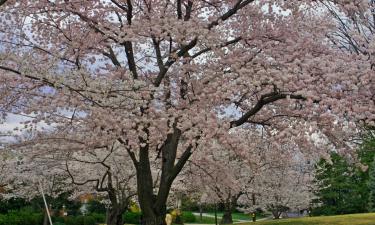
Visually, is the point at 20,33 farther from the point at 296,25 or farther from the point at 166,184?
the point at 296,25

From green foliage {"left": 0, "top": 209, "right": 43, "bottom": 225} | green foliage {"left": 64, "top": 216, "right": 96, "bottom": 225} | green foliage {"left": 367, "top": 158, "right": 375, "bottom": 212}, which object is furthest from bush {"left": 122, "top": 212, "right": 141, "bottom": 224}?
green foliage {"left": 367, "top": 158, "right": 375, "bottom": 212}

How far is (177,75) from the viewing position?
11.0 m

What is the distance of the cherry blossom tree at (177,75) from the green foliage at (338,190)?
85.2ft

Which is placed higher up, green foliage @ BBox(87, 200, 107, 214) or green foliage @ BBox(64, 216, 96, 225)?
green foliage @ BBox(87, 200, 107, 214)

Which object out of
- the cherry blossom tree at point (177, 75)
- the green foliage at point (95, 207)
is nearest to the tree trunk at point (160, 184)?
the cherry blossom tree at point (177, 75)

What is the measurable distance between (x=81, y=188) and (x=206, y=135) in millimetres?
16634

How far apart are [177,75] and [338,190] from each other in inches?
1176

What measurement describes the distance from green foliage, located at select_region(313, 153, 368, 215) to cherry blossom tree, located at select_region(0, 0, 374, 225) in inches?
1022

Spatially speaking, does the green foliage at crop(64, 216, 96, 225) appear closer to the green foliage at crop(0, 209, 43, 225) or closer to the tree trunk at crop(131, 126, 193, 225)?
the green foliage at crop(0, 209, 43, 225)

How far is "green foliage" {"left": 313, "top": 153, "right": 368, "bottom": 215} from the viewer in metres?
36.1

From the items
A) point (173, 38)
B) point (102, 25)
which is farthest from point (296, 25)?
point (102, 25)

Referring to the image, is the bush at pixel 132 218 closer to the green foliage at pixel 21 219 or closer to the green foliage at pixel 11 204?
the green foliage at pixel 21 219

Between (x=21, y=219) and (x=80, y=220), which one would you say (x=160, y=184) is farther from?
(x=80, y=220)

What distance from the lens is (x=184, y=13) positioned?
12.2m
